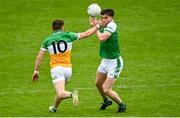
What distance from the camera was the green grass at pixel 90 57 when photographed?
20.5 meters

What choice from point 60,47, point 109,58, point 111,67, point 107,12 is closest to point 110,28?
point 107,12

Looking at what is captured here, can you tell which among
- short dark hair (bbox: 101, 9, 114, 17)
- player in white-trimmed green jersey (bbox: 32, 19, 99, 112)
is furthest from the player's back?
short dark hair (bbox: 101, 9, 114, 17)

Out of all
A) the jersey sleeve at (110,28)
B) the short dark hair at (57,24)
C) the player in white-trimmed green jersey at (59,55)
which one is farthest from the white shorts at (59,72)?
the jersey sleeve at (110,28)

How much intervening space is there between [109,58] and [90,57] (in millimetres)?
6766

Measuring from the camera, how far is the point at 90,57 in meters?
Answer: 26.3

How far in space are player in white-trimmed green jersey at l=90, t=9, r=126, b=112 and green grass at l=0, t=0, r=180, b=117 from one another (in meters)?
0.58

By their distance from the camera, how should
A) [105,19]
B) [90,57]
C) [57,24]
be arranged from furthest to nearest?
[90,57], [105,19], [57,24]

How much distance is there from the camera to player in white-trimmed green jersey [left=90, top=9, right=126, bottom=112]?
19.3m

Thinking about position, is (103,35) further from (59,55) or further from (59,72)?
(59,72)

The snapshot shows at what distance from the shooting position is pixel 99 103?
20.8 metres

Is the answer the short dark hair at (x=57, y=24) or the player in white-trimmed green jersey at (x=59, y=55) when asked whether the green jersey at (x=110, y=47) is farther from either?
the short dark hair at (x=57, y=24)

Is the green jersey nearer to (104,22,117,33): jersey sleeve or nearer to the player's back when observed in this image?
(104,22,117,33): jersey sleeve

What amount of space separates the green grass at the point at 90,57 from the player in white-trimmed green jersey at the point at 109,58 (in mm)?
583

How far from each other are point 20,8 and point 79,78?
8.89m
